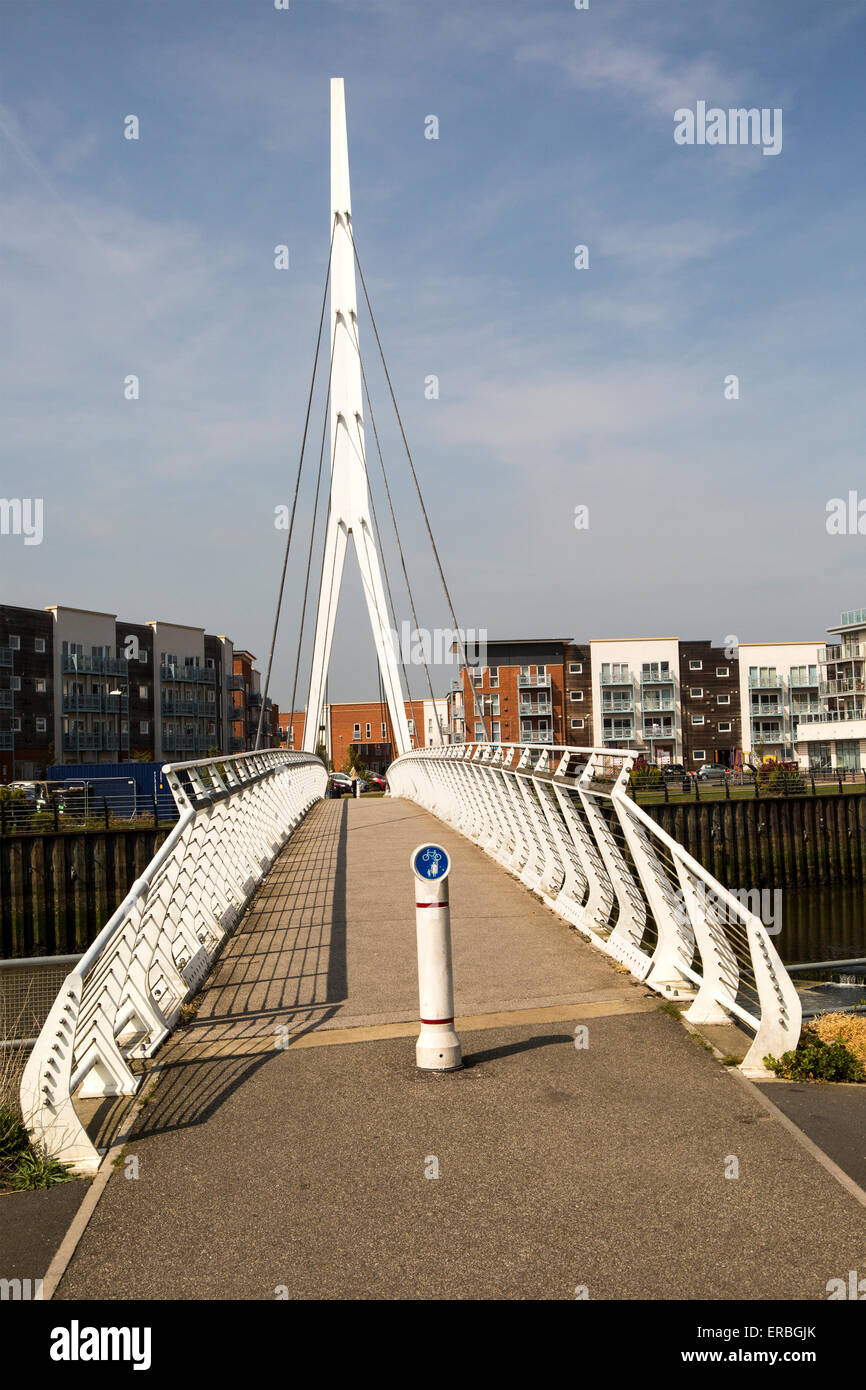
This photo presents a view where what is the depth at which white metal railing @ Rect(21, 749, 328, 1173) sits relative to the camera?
4547mm

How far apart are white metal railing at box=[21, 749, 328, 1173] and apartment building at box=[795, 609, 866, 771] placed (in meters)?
72.7

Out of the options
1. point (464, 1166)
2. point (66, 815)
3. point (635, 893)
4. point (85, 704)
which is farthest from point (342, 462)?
point (85, 704)

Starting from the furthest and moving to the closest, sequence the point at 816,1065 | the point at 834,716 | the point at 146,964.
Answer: the point at 834,716, the point at 146,964, the point at 816,1065

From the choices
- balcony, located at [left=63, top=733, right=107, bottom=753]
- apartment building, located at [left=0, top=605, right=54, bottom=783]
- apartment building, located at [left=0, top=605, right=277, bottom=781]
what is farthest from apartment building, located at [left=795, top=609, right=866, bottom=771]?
apartment building, located at [left=0, top=605, right=54, bottom=783]

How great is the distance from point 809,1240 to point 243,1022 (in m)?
3.77

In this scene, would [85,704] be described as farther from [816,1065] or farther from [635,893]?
[816,1065]

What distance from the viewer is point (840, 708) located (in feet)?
275

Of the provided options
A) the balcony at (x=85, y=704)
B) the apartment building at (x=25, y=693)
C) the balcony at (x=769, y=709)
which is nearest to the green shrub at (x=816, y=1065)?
the apartment building at (x=25, y=693)

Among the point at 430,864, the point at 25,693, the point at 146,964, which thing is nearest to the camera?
the point at 430,864

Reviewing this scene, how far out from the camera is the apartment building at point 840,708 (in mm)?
78438

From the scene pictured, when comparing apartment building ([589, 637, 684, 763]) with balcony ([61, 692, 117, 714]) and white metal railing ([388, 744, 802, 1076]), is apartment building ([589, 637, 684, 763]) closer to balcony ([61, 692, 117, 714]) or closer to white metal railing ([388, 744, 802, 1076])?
balcony ([61, 692, 117, 714])

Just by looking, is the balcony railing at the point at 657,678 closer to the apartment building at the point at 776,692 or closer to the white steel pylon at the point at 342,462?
the apartment building at the point at 776,692

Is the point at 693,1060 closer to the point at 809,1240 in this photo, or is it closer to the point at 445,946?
the point at 445,946

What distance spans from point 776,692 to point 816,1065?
89501mm
